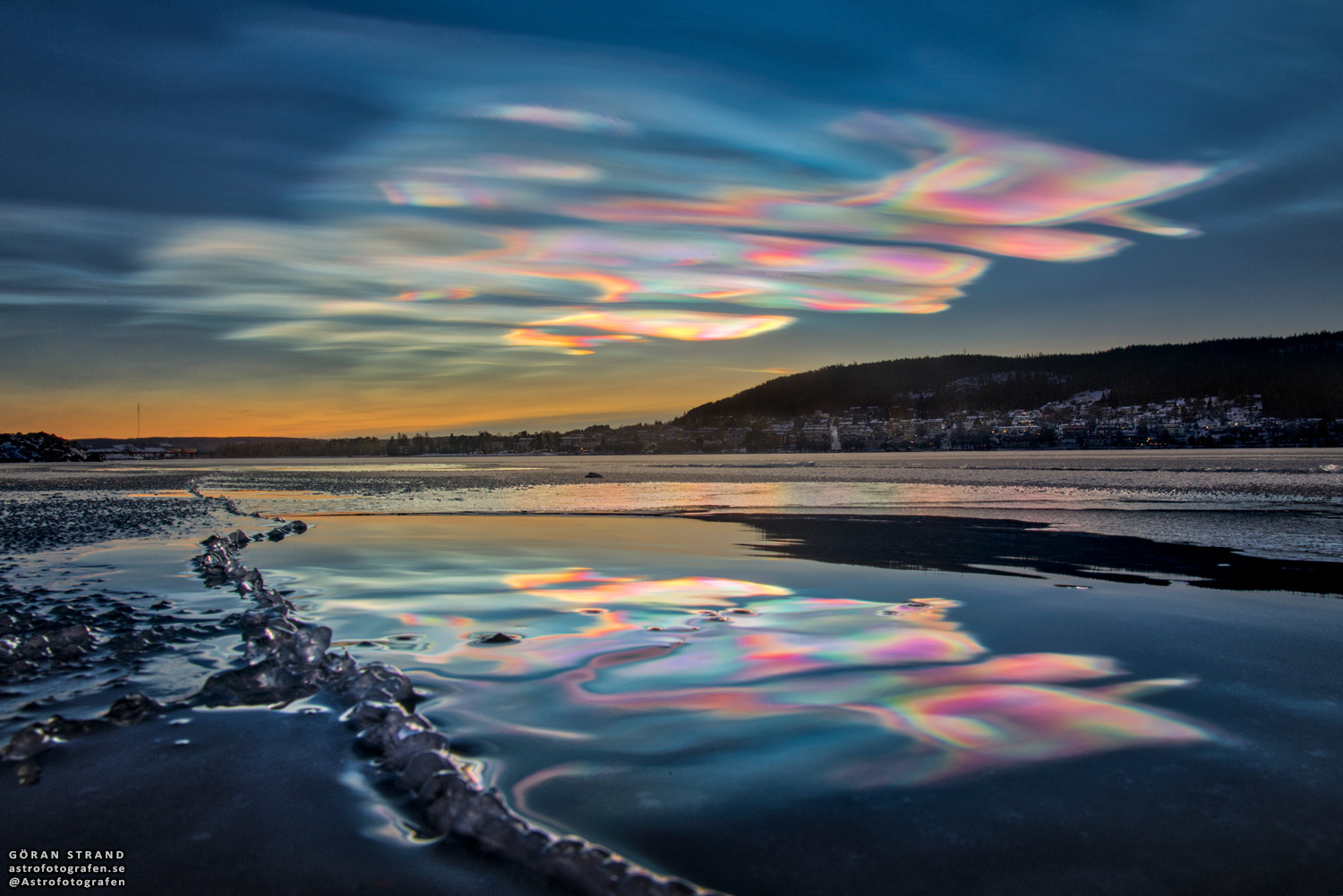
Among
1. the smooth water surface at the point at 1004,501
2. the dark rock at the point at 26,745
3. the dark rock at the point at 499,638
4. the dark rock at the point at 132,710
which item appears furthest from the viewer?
the smooth water surface at the point at 1004,501

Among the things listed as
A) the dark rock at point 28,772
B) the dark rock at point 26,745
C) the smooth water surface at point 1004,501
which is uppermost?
the dark rock at point 26,745

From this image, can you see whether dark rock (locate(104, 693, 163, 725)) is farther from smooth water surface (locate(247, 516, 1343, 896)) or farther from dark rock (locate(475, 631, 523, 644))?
dark rock (locate(475, 631, 523, 644))

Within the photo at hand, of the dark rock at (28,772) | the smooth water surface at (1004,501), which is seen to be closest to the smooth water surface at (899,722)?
the dark rock at (28,772)

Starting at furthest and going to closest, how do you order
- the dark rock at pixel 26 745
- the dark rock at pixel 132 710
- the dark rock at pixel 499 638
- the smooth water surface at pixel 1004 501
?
the smooth water surface at pixel 1004 501, the dark rock at pixel 499 638, the dark rock at pixel 132 710, the dark rock at pixel 26 745

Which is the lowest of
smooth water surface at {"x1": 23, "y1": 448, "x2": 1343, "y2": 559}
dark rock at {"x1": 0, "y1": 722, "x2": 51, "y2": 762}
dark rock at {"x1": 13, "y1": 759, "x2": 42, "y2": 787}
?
smooth water surface at {"x1": 23, "y1": 448, "x2": 1343, "y2": 559}

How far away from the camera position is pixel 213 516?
707 inches

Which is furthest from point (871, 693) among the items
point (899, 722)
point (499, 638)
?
point (499, 638)

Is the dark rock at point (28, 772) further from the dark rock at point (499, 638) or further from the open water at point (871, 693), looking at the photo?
the dark rock at point (499, 638)

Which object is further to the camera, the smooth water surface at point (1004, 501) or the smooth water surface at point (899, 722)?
the smooth water surface at point (1004, 501)

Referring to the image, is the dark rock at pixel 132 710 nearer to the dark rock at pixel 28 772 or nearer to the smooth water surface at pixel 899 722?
the dark rock at pixel 28 772

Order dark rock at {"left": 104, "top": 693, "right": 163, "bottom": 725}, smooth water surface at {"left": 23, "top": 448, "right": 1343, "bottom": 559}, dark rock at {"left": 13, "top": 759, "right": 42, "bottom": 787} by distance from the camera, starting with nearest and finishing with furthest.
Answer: dark rock at {"left": 13, "top": 759, "right": 42, "bottom": 787} < dark rock at {"left": 104, "top": 693, "right": 163, "bottom": 725} < smooth water surface at {"left": 23, "top": 448, "right": 1343, "bottom": 559}

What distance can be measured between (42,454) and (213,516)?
6908 inches

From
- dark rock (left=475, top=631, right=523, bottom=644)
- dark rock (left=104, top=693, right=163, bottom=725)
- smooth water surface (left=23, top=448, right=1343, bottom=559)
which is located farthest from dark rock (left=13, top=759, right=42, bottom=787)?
smooth water surface (left=23, top=448, right=1343, bottom=559)

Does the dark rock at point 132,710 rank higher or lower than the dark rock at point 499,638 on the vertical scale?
higher
